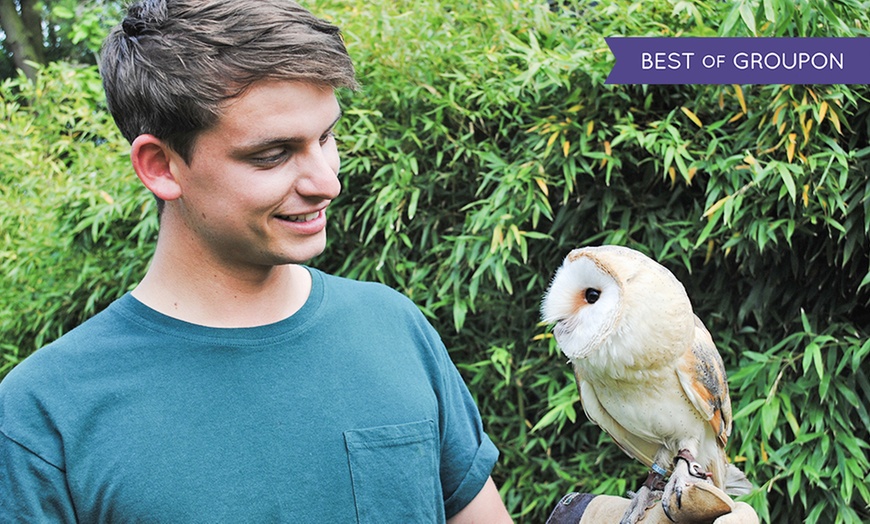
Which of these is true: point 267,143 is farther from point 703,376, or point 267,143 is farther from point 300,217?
point 703,376

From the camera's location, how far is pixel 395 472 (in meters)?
1.28

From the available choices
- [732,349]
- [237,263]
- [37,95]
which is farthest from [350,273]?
[37,95]

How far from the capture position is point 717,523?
3.99ft

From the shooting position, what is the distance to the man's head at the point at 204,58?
3.83 feet

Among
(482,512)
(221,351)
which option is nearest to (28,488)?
A: (221,351)

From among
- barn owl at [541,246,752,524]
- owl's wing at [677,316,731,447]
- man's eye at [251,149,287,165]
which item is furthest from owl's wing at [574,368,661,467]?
man's eye at [251,149,287,165]

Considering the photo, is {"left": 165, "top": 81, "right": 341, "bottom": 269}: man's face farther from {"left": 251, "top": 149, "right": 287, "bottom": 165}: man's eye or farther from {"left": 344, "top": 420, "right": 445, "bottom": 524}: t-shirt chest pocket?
{"left": 344, "top": 420, "right": 445, "bottom": 524}: t-shirt chest pocket

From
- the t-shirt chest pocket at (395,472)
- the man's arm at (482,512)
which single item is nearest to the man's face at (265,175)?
the t-shirt chest pocket at (395,472)

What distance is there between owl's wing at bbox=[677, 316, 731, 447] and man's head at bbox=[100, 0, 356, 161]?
2.36 feet

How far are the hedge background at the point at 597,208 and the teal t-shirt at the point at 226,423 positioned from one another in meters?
1.06

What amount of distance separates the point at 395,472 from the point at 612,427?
467mm

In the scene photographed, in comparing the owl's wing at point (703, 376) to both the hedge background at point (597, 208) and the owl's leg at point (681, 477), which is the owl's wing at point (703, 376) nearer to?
the owl's leg at point (681, 477)

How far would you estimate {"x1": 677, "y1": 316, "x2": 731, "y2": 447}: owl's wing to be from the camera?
137 centimetres

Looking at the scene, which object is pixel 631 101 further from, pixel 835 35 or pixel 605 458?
pixel 605 458
